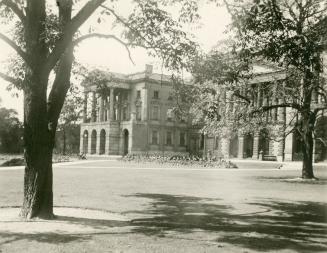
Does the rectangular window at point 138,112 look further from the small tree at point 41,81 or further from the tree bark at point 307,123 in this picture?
the small tree at point 41,81

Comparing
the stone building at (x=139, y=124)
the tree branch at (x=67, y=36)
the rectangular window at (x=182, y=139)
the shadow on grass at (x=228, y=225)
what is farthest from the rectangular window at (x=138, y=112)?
the tree branch at (x=67, y=36)

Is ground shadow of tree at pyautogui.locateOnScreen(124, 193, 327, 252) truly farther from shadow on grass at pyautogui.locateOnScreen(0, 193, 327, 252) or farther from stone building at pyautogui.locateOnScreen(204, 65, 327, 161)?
stone building at pyautogui.locateOnScreen(204, 65, 327, 161)

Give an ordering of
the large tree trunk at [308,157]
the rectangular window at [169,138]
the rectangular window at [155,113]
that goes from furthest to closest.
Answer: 1. the rectangular window at [169,138]
2. the rectangular window at [155,113]
3. the large tree trunk at [308,157]

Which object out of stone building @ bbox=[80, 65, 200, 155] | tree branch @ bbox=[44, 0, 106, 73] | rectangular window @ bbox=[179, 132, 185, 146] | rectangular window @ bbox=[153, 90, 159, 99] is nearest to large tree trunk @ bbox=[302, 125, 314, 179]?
tree branch @ bbox=[44, 0, 106, 73]

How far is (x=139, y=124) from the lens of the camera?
75.2m

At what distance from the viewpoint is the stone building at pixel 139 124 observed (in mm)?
75062

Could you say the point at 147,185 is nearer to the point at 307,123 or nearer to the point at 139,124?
the point at 307,123

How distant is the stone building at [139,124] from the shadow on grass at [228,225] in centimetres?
5811

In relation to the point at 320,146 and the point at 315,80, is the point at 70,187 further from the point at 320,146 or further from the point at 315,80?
the point at 320,146

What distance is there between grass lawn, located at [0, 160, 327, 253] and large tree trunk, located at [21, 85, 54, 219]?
2.08 feet

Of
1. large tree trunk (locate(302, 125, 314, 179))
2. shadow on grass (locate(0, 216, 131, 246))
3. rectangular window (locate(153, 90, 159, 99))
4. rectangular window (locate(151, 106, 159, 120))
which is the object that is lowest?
shadow on grass (locate(0, 216, 131, 246))

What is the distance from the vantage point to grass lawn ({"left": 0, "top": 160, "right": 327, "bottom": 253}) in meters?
8.84

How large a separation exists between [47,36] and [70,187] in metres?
9.81

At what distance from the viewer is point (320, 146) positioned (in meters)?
52.1
